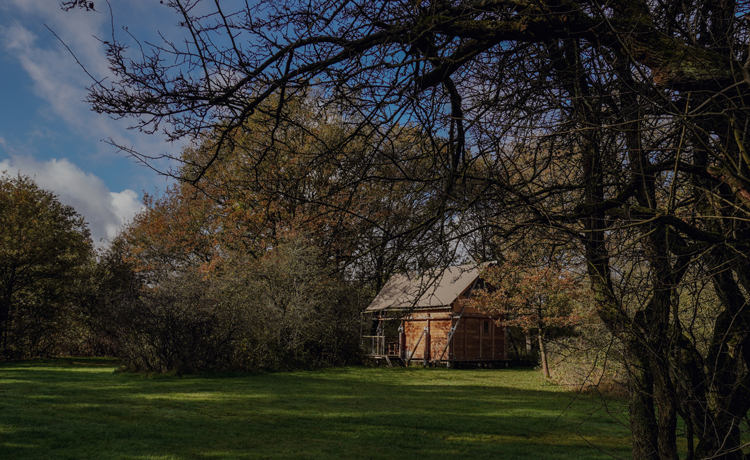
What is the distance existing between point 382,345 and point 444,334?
308 centimetres

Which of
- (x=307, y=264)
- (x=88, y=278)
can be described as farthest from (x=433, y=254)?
(x=88, y=278)

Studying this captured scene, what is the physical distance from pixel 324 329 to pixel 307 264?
2.79 m

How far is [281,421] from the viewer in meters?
8.34

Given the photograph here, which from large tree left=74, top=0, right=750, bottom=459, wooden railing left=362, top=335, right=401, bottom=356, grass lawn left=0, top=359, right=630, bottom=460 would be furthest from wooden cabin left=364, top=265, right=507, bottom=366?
large tree left=74, top=0, right=750, bottom=459

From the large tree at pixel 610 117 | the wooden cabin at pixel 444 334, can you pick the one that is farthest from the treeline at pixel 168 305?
the large tree at pixel 610 117

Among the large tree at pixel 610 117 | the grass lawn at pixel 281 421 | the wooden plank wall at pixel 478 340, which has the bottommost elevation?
the grass lawn at pixel 281 421

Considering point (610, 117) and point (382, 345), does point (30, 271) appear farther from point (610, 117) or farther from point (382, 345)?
point (610, 117)

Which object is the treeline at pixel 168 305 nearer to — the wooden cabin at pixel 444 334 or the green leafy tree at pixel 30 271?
the green leafy tree at pixel 30 271

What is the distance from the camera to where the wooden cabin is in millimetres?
23516

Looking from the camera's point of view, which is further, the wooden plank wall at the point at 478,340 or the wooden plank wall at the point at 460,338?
the wooden plank wall at the point at 478,340

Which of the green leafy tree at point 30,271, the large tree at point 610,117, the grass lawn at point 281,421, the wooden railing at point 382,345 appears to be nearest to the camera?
the large tree at point 610,117

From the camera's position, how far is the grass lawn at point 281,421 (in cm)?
635

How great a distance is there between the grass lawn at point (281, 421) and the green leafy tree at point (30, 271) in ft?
27.5

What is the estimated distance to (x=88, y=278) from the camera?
84.5 ft
